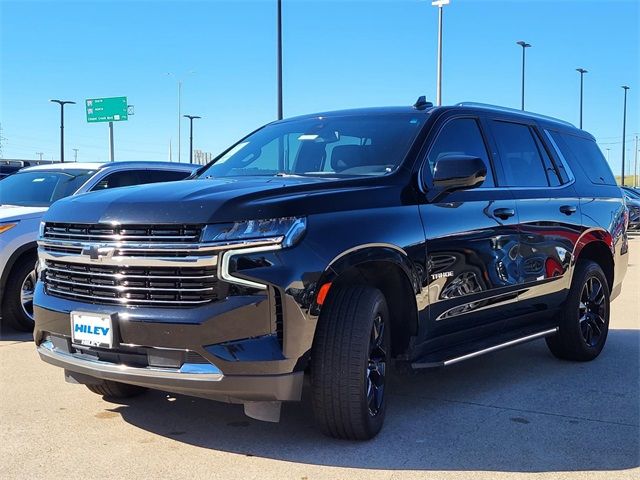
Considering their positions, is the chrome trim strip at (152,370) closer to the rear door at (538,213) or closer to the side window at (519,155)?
the rear door at (538,213)

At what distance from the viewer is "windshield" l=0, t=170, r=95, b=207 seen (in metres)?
7.48

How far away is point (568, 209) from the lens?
5457 mm

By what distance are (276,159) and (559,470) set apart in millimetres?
2691

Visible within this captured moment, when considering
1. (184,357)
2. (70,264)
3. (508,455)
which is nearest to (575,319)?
(508,455)

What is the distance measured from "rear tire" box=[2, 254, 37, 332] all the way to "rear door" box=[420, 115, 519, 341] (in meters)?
4.23

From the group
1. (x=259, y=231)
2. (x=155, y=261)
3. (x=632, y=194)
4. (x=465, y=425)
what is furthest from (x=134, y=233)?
(x=632, y=194)

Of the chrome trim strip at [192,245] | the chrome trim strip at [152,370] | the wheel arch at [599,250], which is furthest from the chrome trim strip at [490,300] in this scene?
the chrome trim strip at [152,370]

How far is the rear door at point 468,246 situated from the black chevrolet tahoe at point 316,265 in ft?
0.04

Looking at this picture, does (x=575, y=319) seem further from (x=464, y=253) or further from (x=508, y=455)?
(x=508, y=455)

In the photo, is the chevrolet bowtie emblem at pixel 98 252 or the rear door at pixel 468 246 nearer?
the chevrolet bowtie emblem at pixel 98 252

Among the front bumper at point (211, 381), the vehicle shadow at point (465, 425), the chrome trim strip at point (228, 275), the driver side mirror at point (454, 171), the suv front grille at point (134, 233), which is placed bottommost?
the vehicle shadow at point (465, 425)

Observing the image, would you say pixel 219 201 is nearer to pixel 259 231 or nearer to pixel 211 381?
pixel 259 231

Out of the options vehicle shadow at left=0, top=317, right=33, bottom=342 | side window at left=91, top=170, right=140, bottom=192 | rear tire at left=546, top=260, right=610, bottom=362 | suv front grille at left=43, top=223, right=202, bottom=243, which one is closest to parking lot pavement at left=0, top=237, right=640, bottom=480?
rear tire at left=546, top=260, right=610, bottom=362

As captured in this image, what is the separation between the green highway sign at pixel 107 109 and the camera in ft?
120
